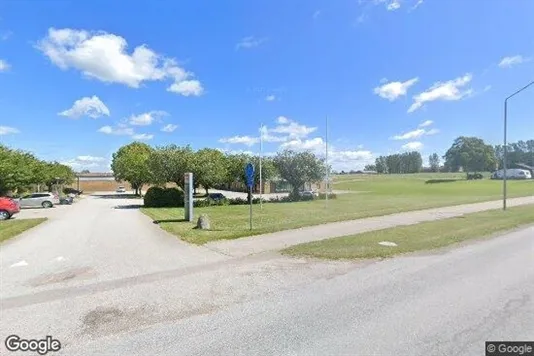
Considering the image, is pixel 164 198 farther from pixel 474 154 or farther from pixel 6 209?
pixel 474 154

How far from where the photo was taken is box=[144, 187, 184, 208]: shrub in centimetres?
3095

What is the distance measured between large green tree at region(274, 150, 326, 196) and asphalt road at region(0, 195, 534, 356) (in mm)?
26646

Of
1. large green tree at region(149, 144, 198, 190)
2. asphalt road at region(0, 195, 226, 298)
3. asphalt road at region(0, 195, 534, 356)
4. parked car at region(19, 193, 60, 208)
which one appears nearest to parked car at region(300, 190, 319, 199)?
large green tree at region(149, 144, 198, 190)

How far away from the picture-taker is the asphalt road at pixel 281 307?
445 cm

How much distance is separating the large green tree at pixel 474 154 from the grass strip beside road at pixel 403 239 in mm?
101736

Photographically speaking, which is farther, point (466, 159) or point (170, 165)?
point (466, 159)

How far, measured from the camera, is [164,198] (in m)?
31.2

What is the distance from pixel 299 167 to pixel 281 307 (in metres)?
30.2

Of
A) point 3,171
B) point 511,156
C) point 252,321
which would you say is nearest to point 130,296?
point 252,321

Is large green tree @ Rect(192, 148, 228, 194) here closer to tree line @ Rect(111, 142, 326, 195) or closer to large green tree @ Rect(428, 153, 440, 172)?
tree line @ Rect(111, 142, 326, 195)

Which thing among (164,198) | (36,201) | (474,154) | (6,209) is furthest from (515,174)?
(6,209)

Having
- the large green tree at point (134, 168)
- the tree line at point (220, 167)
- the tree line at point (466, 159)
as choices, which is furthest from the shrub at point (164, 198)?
the tree line at point (466, 159)

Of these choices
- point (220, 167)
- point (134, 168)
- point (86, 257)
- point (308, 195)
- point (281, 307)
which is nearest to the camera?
point (281, 307)

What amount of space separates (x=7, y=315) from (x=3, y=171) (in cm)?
3243
